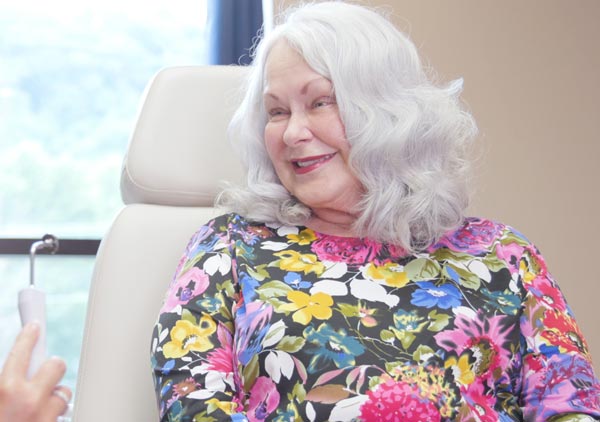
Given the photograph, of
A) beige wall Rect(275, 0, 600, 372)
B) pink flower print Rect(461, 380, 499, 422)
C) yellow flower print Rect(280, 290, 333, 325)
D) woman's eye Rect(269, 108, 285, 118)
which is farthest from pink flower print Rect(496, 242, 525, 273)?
beige wall Rect(275, 0, 600, 372)

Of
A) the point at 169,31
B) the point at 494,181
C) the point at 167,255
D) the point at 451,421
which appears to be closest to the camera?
the point at 451,421

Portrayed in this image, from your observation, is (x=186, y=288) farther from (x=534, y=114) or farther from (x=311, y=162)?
(x=534, y=114)

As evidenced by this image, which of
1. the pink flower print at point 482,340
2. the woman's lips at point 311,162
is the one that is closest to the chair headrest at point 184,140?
the woman's lips at point 311,162

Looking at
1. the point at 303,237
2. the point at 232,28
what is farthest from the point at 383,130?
the point at 232,28

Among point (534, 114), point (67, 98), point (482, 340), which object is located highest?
point (534, 114)

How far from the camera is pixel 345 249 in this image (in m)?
1.42

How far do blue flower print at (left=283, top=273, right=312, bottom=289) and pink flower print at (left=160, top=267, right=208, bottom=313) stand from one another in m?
0.13

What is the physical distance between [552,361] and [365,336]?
31 centimetres

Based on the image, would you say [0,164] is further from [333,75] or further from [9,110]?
[333,75]

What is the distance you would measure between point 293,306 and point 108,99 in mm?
1659

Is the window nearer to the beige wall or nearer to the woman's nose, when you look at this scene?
the beige wall

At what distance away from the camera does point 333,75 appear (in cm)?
142

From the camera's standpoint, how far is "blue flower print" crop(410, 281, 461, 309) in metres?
1.33

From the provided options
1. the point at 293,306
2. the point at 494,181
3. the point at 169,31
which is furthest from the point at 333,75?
the point at 169,31
